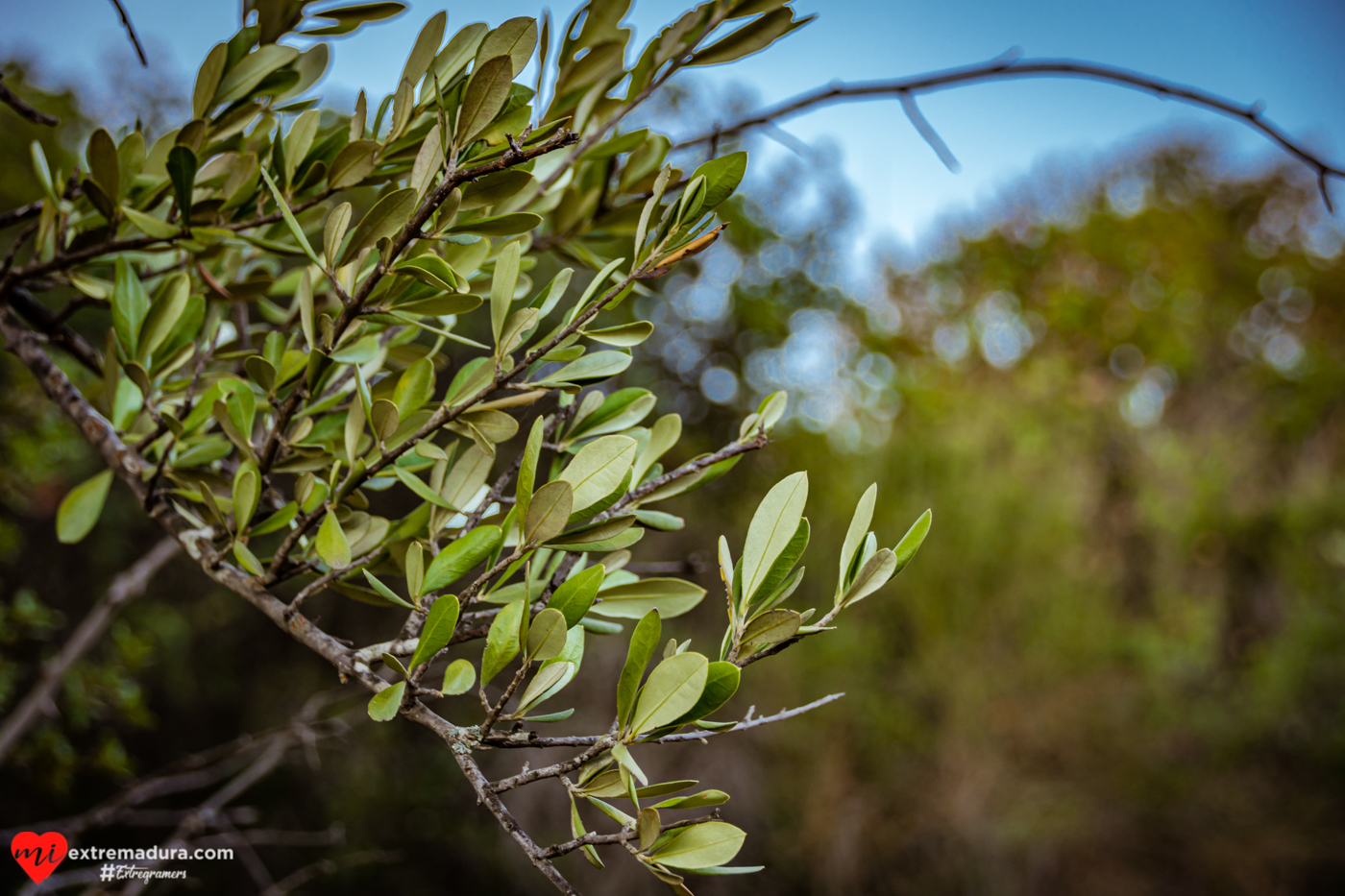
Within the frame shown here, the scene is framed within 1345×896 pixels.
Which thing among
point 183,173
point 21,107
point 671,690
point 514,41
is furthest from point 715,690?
point 21,107

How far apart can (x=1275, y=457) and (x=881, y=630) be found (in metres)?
6.09

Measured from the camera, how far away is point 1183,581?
449cm

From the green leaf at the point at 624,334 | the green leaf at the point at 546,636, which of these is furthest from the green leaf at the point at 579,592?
the green leaf at the point at 624,334

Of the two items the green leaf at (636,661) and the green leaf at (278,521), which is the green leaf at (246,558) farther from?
the green leaf at (636,661)

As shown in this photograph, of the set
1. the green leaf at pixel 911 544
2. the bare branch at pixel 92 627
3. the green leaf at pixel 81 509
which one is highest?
the green leaf at pixel 911 544

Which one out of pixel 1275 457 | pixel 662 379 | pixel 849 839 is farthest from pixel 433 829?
pixel 1275 457

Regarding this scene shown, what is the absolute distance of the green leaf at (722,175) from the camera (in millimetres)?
330

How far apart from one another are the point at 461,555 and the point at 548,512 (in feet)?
0.19

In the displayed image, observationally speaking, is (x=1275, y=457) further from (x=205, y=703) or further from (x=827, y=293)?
(x=205, y=703)

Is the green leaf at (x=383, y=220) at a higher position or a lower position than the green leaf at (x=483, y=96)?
lower

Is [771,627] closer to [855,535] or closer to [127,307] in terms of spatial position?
[855,535]

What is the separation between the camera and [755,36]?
0.44m

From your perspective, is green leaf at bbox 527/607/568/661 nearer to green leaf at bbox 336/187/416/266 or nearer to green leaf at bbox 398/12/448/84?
green leaf at bbox 336/187/416/266

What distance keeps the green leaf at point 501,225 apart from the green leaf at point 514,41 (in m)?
0.07
